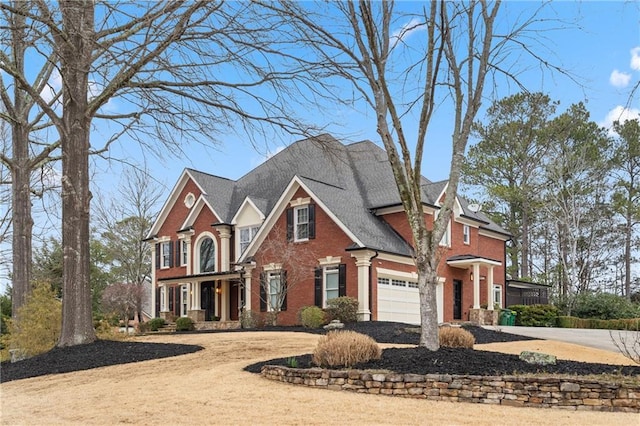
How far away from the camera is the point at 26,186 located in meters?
19.4

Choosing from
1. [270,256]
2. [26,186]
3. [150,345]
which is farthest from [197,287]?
[150,345]

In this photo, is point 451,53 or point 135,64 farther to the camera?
point 135,64

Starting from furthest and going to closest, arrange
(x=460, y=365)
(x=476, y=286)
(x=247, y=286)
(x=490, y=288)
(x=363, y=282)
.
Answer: (x=490, y=288) → (x=476, y=286) → (x=247, y=286) → (x=363, y=282) → (x=460, y=365)

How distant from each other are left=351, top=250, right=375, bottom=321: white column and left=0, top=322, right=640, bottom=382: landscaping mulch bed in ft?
9.90

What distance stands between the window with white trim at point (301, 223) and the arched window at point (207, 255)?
629 centimetres

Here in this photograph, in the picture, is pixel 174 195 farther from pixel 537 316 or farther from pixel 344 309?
pixel 537 316

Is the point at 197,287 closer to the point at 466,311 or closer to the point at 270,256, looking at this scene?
the point at 270,256

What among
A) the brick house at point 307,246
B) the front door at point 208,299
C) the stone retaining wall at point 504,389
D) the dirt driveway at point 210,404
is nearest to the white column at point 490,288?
the brick house at point 307,246

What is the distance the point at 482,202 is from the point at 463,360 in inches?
1226

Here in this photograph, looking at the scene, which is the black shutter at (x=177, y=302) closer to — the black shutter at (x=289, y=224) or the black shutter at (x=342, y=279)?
the black shutter at (x=289, y=224)

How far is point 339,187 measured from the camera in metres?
27.1

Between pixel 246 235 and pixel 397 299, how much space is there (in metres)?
8.24

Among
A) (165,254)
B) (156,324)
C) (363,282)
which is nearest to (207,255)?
(165,254)

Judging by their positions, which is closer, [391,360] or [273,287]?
[391,360]
